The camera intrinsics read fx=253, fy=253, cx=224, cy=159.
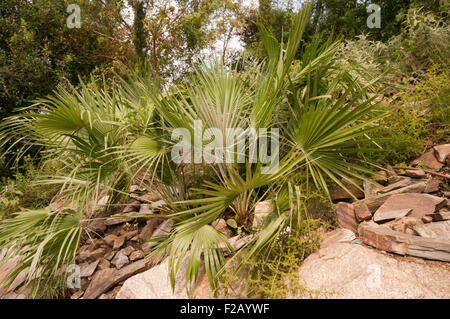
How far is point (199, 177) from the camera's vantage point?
2820 mm

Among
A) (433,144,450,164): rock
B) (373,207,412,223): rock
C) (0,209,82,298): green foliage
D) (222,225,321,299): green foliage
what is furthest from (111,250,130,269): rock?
(433,144,450,164): rock

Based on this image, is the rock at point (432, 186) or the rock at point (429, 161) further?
the rock at point (429, 161)

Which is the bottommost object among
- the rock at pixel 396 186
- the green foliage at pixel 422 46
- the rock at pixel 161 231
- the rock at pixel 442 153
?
the rock at pixel 161 231

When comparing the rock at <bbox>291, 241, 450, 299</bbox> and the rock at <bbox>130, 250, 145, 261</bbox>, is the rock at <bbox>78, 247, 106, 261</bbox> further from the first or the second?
the rock at <bbox>291, 241, 450, 299</bbox>

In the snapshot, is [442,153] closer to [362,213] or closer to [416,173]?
[416,173]

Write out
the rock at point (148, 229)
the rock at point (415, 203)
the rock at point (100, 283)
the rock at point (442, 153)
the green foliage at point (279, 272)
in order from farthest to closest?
the rock at point (148, 229) → the rock at point (442, 153) → the rock at point (100, 283) → the rock at point (415, 203) → the green foliage at point (279, 272)

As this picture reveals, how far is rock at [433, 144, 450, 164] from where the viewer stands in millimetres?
2266

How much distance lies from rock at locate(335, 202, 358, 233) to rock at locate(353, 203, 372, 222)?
0.03 metres

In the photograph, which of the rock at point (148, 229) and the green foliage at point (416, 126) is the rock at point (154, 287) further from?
the green foliage at point (416, 126)

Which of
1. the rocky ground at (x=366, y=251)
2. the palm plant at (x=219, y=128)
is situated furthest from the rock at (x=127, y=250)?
the palm plant at (x=219, y=128)

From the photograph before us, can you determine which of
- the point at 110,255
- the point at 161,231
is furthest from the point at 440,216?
the point at 110,255

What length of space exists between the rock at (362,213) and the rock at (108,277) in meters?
1.86

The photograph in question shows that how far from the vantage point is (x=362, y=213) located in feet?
6.69

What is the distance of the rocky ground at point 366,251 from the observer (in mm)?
1439
